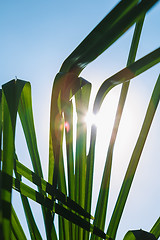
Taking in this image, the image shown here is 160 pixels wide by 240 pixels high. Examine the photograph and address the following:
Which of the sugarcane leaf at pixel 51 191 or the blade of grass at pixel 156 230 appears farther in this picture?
the blade of grass at pixel 156 230

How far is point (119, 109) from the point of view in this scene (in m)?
1.06

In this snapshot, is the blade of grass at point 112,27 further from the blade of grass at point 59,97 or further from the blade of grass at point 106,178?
the blade of grass at point 106,178

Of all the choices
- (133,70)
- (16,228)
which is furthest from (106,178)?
(133,70)

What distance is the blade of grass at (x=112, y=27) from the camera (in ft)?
1.70

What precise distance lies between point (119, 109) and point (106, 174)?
10.5 inches

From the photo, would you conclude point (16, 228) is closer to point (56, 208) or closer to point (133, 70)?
point (56, 208)

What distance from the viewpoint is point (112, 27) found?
0.53m

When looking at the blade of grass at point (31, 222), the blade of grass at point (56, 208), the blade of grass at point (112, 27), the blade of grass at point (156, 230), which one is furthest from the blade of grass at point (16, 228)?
the blade of grass at point (112, 27)

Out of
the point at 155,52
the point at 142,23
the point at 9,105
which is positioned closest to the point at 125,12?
the point at 155,52

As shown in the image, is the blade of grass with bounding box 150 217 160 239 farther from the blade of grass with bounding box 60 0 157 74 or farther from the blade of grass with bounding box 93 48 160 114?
the blade of grass with bounding box 60 0 157 74

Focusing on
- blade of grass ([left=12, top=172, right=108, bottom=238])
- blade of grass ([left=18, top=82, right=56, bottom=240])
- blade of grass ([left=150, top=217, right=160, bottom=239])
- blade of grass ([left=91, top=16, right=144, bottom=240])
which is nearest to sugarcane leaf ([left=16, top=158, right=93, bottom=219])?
blade of grass ([left=12, top=172, right=108, bottom=238])

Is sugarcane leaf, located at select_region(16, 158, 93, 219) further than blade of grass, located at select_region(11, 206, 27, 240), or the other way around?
blade of grass, located at select_region(11, 206, 27, 240)

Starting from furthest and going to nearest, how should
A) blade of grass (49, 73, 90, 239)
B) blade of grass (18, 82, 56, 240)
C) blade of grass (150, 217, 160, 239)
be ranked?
blade of grass (150, 217, 160, 239), blade of grass (18, 82, 56, 240), blade of grass (49, 73, 90, 239)

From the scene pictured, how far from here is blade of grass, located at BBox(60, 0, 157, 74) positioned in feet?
1.70
